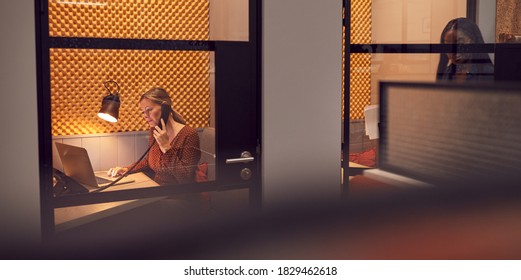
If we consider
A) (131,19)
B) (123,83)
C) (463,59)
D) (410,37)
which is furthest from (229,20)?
(463,59)

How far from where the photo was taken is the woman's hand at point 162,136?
6.99 feet

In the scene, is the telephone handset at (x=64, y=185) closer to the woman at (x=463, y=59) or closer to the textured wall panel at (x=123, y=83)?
the textured wall panel at (x=123, y=83)

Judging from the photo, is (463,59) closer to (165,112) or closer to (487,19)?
(487,19)

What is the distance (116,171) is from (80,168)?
0.46ft

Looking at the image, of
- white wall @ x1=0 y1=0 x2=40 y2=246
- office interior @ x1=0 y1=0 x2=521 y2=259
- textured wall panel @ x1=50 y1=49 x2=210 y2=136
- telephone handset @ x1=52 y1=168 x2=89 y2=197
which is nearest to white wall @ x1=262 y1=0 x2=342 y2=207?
office interior @ x1=0 y1=0 x2=521 y2=259

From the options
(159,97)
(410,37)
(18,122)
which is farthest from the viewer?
(410,37)

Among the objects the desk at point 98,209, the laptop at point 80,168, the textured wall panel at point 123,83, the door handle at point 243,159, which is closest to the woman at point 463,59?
the door handle at point 243,159

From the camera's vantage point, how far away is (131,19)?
2014 millimetres

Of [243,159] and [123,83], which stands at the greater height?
[123,83]

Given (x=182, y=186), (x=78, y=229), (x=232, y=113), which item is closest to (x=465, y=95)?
(x=232, y=113)

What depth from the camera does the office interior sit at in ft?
6.11

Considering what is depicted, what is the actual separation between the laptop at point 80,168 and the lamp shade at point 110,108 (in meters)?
0.15

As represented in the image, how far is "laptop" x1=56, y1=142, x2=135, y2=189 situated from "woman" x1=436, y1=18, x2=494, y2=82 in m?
1.70

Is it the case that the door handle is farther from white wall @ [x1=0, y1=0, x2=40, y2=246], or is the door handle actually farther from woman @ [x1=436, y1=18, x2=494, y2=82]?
woman @ [x1=436, y1=18, x2=494, y2=82]
